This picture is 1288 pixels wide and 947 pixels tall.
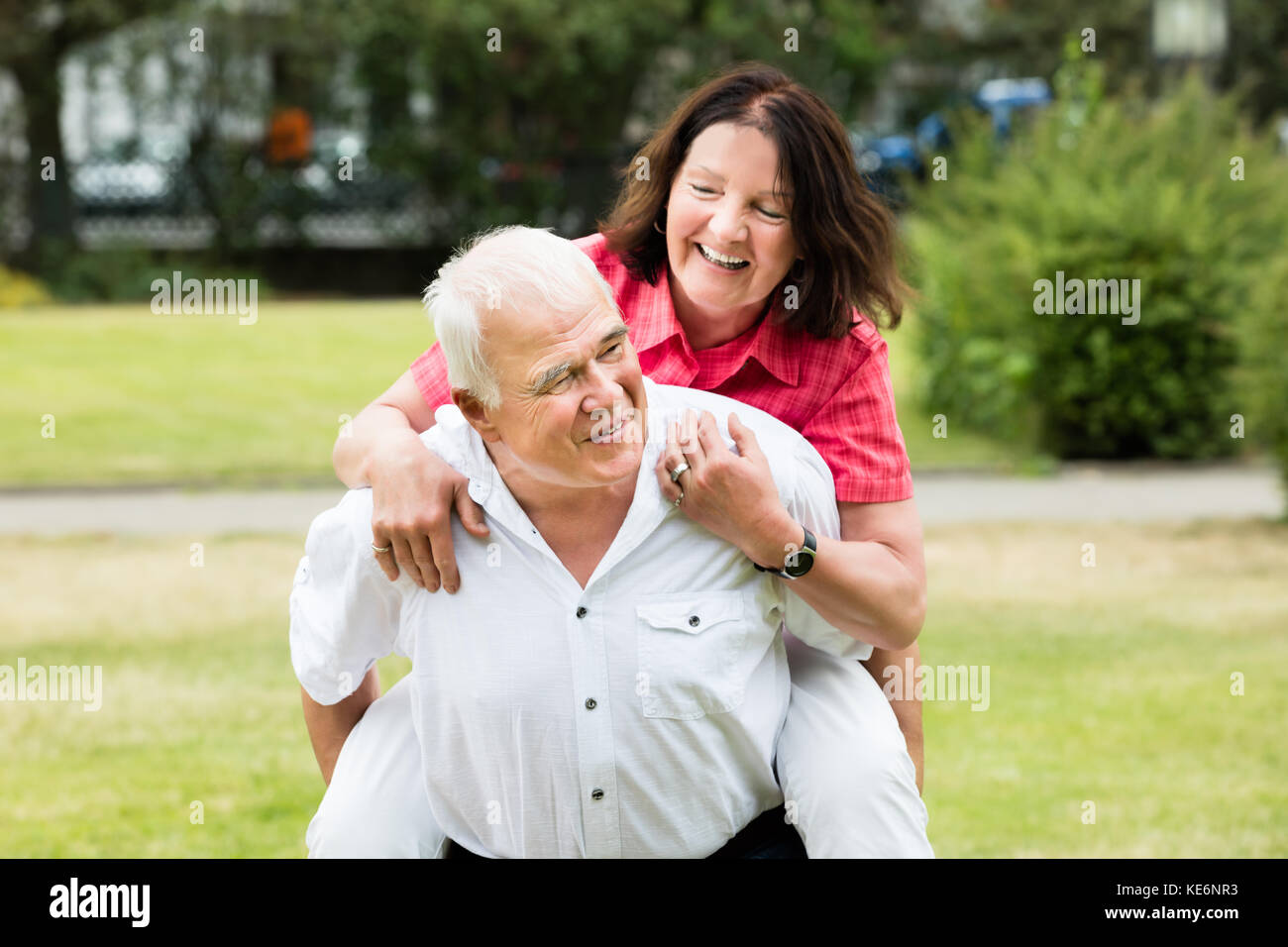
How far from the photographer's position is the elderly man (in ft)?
8.18

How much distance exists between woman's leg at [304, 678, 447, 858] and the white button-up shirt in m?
0.05

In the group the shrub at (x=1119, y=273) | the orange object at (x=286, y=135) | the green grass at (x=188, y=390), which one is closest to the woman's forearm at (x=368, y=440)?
the green grass at (x=188, y=390)

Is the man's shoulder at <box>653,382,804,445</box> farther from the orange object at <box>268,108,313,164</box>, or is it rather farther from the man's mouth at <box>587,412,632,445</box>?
the orange object at <box>268,108,313,164</box>

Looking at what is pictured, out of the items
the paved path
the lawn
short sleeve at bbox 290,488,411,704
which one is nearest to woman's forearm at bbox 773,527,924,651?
short sleeve at bbox 290,488,411,704

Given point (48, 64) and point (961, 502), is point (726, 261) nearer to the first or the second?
point (961, 502)

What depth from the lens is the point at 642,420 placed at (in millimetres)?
2561

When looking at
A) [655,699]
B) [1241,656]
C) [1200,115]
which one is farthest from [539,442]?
[1200,115]

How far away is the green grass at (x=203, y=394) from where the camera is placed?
10.6 meters

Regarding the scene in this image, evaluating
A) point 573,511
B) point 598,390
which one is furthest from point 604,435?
point 573,511

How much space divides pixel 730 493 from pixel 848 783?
21.1 inches

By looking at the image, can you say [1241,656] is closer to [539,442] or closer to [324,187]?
[539,442]

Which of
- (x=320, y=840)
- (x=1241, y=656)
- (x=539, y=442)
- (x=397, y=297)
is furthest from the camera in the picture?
(x=397, y=297)

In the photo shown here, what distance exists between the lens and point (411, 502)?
8.26ft
